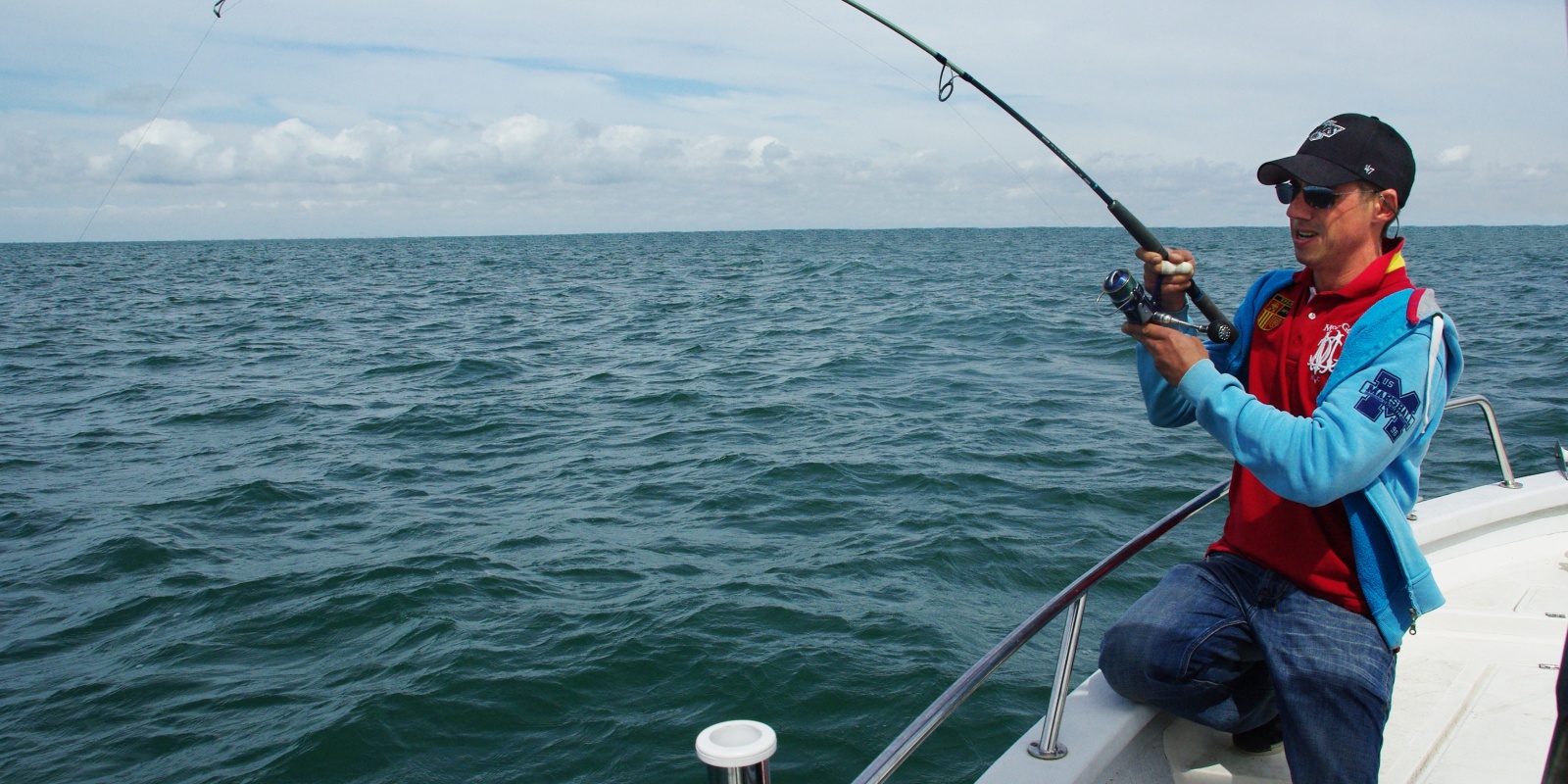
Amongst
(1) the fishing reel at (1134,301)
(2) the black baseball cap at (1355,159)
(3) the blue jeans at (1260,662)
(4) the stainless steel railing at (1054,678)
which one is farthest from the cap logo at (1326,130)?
(3) the blue jeans at (1260,662)

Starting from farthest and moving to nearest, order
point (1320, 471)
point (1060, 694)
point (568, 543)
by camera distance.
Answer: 1. point (568, 543)
2. point (1060, 694)
3. point (1320, 471)

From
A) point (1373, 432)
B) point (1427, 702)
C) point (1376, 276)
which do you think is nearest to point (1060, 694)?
point (1373, 432)

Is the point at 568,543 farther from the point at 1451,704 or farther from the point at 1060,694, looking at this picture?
the point at 1451,704

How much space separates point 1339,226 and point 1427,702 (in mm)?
1602

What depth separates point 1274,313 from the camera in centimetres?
249

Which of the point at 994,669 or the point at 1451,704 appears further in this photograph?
the point at 1451,704

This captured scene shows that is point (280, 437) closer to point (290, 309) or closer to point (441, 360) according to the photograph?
point (441, 360)

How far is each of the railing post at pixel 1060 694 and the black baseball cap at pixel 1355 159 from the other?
1047 mm

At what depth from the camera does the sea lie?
4.98 meters

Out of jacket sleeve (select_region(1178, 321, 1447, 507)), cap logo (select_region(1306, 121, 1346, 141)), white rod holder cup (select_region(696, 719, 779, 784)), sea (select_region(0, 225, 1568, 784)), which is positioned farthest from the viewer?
sea (select_region(0, 225, 1568, 784))

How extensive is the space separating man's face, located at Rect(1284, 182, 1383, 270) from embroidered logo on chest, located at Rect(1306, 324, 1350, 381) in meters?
0.17

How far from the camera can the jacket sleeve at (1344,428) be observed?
2.00 m

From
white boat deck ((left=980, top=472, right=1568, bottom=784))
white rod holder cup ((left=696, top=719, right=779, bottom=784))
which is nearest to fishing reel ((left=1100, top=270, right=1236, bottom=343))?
white boat deck ((left=980, top=472, right=1568, bottom=784))

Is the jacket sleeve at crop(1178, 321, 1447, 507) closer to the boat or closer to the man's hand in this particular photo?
the man's hand
